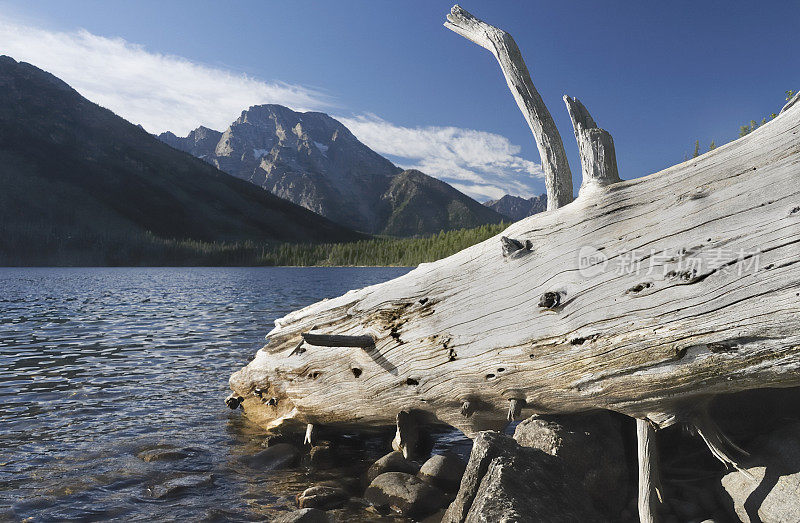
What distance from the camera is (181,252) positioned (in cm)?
18900

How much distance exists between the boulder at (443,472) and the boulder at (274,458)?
2.28 metres

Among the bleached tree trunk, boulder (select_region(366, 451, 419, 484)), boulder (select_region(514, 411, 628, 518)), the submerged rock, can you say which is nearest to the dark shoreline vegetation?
the submerged rock

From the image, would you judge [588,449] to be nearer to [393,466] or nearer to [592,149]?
[393,466]

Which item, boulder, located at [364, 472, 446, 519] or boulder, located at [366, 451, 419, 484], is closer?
boulder, located at [364, 472, 446, 519]

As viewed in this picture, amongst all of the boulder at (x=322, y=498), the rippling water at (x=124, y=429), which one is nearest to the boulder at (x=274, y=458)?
the rippling water at (x=124, y=429)

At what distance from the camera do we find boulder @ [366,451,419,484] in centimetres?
763

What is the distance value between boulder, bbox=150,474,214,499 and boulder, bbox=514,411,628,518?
4628 mm

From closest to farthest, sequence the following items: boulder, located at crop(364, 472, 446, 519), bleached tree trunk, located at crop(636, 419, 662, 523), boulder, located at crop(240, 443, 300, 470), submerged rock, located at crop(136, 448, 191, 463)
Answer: bleached tree trunk, located at crop(636, 419, 662, 523), boulder, located at crop(364, 472, 446, 519), boulder, located at crop(240, 443, 300, 470), submerged rock, located at crop(136, 448, 191, 463)

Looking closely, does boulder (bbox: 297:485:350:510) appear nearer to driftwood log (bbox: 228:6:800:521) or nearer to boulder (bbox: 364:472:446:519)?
boulder (bbox: 364:472:446:519)

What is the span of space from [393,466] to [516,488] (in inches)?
120

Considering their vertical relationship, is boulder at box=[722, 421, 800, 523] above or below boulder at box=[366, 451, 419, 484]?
above

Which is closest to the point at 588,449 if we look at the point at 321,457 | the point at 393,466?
the point at 393,466

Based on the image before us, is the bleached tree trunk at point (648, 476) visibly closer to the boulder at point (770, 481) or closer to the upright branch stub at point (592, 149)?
the boulder at point (770, 481)

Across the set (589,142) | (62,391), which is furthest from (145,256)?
(589,142)
